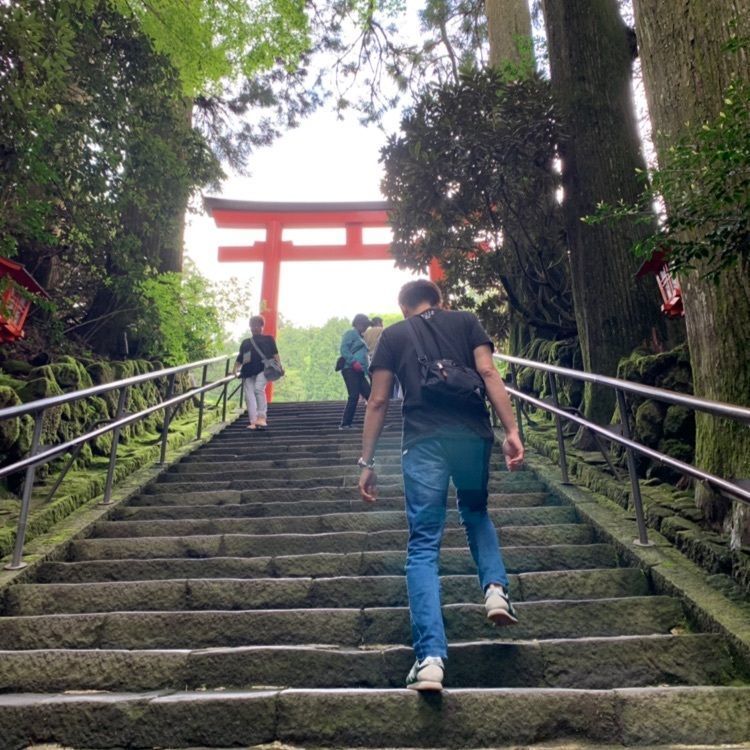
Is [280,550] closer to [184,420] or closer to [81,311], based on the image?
[184,420]

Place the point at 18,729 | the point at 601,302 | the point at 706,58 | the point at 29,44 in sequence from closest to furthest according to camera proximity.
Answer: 1. the point at 18,729
2. the point at 706,58
3. the point at 29,44
4. the point at 601,302

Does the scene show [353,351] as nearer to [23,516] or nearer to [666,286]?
[666,286]

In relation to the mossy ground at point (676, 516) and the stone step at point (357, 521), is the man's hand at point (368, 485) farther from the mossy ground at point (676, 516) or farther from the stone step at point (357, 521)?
the mossy ground at point (676, 516)

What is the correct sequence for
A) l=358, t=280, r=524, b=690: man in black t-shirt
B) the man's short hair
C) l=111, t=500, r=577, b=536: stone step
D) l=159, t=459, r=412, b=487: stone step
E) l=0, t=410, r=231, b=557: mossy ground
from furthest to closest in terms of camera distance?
l=159, t=459, r=412, b=487: stone step → l=111, t=500, r=577, b=536: stone step → l=0, t=410, r=231, b=557: mossy ground → the man's short hair → l=358, t=280, r=524, b=690: man in black t-shirt

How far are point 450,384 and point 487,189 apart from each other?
13.9 feet

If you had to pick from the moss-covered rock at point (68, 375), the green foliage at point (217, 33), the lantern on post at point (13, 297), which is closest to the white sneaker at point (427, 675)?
the lantern on post at point (13, 297)

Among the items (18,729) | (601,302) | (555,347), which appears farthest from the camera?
(555,347)

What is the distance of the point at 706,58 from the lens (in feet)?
11.1

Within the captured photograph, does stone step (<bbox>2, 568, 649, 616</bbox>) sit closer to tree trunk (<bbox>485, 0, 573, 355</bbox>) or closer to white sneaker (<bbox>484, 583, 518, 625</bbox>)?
white sneaker (<bbox>484, 583, 518, 625</bbox>)

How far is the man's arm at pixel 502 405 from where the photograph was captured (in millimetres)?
2469

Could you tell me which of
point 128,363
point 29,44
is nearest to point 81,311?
point 128,363

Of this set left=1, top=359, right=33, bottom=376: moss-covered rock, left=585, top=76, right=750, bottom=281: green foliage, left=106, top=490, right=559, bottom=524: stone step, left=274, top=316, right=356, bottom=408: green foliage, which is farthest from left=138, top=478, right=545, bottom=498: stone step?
left=274, top=316, right=356, bottom=408: green foliage

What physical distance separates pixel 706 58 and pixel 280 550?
3.56 m

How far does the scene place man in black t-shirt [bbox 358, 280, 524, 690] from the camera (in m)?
2.21
